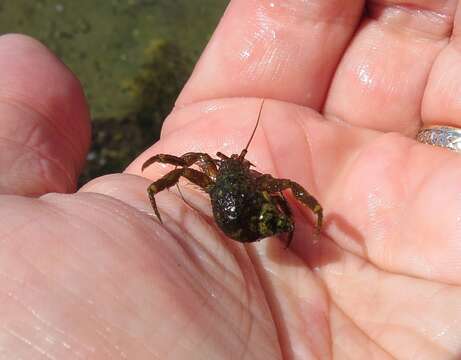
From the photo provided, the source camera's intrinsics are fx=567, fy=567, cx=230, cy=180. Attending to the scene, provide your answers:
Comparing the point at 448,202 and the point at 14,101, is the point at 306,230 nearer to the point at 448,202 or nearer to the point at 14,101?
the point at 448,202

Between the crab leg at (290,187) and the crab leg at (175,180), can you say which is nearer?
the crab leg at (175,180)

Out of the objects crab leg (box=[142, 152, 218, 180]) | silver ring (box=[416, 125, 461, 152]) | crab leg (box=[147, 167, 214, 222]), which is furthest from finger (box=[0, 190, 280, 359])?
silver ring (box=[416, 125, 461, 152])

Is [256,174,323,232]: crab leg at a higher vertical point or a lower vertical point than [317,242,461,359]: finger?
higher

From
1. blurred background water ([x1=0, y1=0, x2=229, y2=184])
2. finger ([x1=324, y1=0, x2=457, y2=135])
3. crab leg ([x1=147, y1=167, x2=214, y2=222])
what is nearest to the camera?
crab leg ([x1=147, y1=167, x2=214, y2=222])

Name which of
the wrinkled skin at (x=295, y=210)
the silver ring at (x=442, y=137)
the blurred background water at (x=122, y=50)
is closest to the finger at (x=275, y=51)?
the wrinkled skin at (x=295, y=210)

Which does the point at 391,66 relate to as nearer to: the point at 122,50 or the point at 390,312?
the point at 390,312

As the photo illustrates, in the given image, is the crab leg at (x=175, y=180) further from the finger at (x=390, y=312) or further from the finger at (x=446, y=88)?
the finger at (x=446, y=88)


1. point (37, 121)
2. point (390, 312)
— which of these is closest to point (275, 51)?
point (37, 121)

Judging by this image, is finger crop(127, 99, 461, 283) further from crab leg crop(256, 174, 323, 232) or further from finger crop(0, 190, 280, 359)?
finger crop(0, 190, 280, 359)
